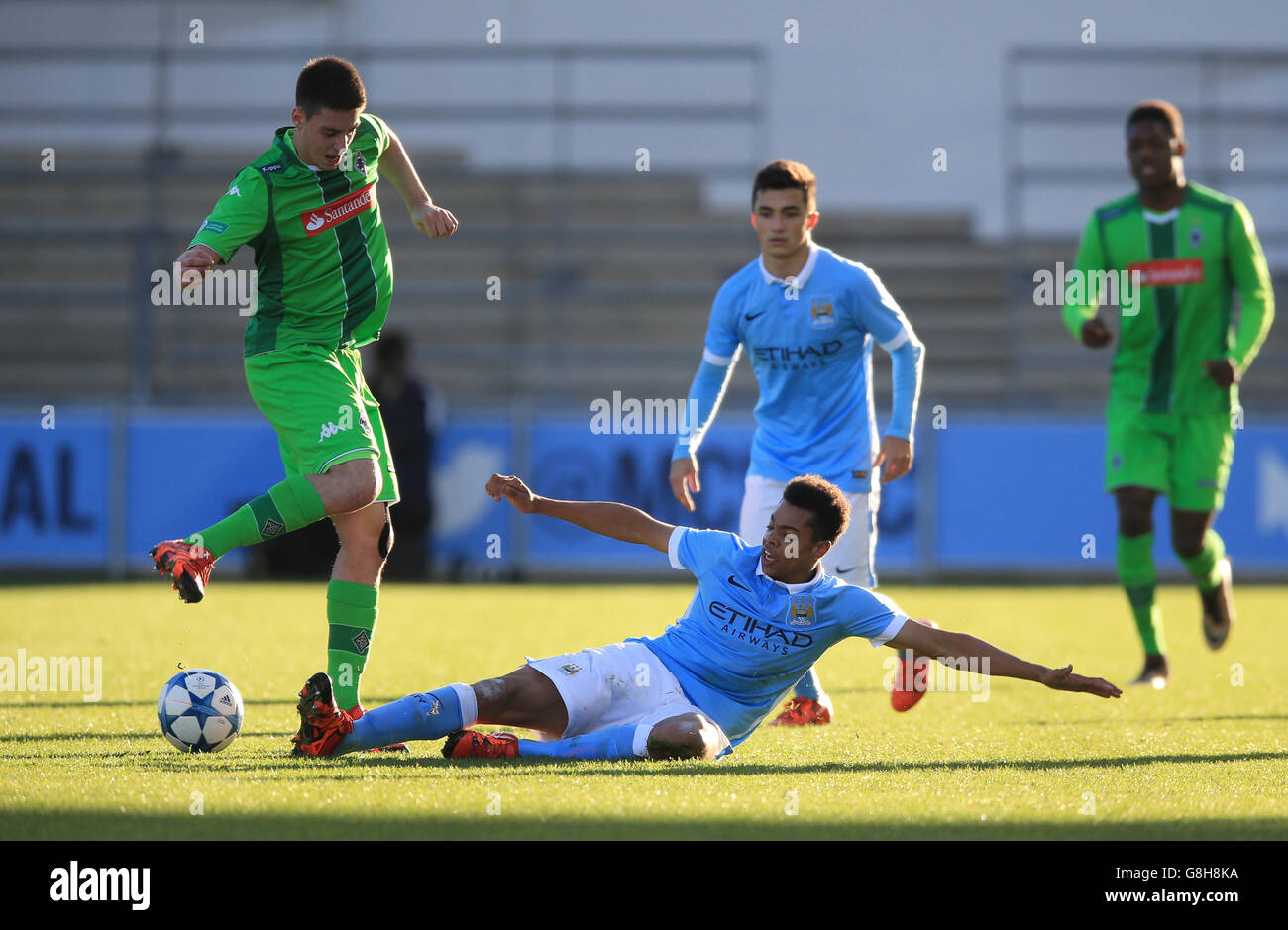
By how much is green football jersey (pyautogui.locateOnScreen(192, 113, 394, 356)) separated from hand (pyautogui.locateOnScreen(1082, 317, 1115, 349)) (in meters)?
3.38

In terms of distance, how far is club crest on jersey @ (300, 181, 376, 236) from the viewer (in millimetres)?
4980

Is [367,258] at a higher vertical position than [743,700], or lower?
higher

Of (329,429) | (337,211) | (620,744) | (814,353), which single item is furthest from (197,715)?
(814,353)

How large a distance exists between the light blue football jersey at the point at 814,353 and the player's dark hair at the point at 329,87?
1.65m

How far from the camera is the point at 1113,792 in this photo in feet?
13.9

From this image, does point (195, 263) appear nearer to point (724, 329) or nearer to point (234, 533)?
point (234, 533)

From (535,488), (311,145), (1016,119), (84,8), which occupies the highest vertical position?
(84,8)

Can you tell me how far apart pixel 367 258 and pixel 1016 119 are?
41.5 ft

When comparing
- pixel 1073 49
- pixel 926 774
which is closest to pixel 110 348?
pixel 1073 49

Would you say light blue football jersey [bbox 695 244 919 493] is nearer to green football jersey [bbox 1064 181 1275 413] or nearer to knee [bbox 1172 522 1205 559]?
green football jersey [bbox 1064 181 1275 413]

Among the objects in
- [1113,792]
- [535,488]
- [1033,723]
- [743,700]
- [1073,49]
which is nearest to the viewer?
[1113,792]

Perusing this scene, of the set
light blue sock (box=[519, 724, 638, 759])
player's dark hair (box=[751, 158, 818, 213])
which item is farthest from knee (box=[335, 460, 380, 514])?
player's dark hair (box=[751, 158, 818, 213])

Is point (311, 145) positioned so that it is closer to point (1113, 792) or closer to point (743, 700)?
point (743, 700)

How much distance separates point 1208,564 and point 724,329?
2.94 m
